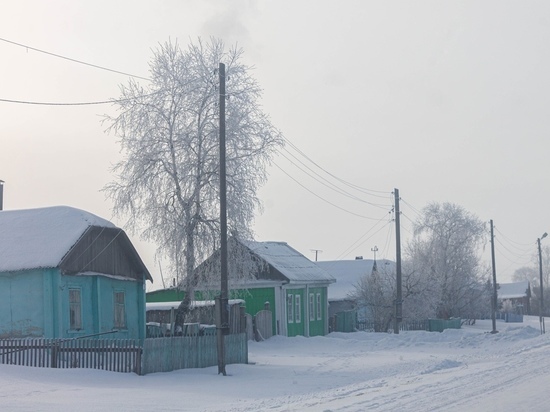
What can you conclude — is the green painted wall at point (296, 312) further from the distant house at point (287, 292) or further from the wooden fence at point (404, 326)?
the wooden fence at point (404, 326)

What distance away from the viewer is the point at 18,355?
79.0 feet

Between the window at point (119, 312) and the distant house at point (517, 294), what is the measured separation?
95.4 metres

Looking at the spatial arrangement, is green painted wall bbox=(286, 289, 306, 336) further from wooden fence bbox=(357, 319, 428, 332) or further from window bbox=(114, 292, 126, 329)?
window bbox=(114, 292, 126, 329)

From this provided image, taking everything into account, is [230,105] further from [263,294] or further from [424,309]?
[424,309]

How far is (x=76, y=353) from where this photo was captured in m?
23.6

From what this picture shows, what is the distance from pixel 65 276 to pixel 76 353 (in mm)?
5132

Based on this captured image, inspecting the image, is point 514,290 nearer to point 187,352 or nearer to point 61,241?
point 61,241

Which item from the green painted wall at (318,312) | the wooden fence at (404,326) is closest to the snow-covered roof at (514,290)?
the wooden fence at (404,326)

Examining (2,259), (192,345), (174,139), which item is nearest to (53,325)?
(2,259)

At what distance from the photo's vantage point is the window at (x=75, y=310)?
94.2 feet

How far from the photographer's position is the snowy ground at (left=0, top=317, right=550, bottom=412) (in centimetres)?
1614

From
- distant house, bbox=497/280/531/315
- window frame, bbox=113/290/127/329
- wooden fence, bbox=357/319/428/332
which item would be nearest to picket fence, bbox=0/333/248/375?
window frame, bbox=113/290/127/329

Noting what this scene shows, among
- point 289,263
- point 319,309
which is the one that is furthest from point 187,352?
point 319,309

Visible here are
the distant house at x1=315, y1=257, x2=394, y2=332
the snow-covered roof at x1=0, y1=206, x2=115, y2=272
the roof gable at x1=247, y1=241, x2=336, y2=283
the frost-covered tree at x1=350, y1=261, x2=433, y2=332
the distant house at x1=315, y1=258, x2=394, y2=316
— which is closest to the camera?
the snow-covered roof at x1=0, y1=206, x2=115, y2=272
